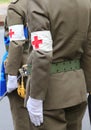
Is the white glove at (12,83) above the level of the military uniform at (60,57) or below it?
below

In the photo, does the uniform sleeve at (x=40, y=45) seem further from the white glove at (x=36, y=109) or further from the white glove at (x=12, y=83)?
the white glove at (x=12, y=83)

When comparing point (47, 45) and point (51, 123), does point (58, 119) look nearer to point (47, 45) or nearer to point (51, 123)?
point (51, 123)

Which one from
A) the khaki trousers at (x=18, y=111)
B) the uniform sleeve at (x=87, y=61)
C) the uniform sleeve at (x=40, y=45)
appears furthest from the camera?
the khaki trousers at (x=18, y=111)

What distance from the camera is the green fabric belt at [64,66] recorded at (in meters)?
2.84

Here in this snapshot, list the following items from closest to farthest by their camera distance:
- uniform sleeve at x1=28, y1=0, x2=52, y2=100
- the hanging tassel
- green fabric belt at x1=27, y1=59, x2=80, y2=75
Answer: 1. uniform sleeve at x1=28, y1=0, x2=52, y2=100
2. green fabric belt at x1=27, y1=59, x2=80, y2=75
3. the hanging tassel

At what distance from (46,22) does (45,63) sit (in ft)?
0.76

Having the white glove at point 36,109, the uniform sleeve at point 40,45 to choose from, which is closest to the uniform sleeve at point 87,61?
the uniform sleeve at point 40,45

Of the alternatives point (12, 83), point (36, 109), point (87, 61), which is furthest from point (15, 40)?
point (36, 109)

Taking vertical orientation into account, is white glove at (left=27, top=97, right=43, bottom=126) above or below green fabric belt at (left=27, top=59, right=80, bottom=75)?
below

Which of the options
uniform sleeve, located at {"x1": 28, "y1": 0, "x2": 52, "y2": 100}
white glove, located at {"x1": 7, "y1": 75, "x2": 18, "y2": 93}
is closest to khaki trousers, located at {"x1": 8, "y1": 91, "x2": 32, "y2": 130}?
white glove, located at {"x1": 7, "y1": 75, "x2": 18, "y2": 93}

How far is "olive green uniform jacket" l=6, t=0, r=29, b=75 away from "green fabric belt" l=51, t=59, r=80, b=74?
794 mm

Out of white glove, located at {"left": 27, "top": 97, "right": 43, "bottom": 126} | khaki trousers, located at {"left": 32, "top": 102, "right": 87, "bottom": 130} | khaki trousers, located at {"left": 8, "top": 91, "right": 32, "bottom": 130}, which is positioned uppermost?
white glove, located at {"left": 27, "top": 97, "right": 43, "bottom": 126}

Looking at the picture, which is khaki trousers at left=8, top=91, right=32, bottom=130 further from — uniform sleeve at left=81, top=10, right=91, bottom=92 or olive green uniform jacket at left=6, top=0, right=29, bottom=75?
uniform sleeve at left=81, top=10, right=91, bottom=92

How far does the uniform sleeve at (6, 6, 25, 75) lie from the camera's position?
11.8 feet
